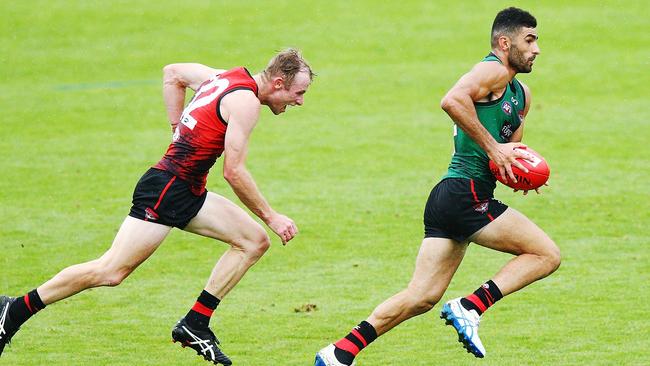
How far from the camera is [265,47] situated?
88.1 ft

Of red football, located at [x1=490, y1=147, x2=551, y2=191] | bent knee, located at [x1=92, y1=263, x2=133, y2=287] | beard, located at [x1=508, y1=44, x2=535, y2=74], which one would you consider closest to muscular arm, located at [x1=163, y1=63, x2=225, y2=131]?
bent knee, located at [x1=92, y1=263, x2=133, y2=287]

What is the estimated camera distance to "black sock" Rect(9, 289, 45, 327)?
27.8 ft

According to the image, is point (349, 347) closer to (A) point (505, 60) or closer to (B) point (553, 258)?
(B) point (553, 258)

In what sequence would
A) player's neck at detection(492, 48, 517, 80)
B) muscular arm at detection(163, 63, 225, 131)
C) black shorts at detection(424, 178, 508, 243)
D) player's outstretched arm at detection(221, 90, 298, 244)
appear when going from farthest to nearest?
muscular arm at detection(163, 63, 225, 131) → player's neck at detection(492, 48, 517, 80) → black shorts at detection(424, 178, 508, 243) → player's outstretched arm at detection(221, 90, 298, 244)

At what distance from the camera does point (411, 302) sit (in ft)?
27.3

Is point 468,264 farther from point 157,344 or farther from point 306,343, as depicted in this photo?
point 157,344

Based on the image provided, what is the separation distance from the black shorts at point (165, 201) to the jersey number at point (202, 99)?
0.44 metres

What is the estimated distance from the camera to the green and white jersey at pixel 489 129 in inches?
329

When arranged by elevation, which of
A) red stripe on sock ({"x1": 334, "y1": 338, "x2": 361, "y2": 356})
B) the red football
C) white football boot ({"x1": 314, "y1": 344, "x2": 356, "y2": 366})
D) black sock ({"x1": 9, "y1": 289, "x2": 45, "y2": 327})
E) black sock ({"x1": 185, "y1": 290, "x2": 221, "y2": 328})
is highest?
the red football

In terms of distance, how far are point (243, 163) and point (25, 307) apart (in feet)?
6.67

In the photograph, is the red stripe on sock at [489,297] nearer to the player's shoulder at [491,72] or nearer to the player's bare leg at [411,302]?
the player's bare leg at [411,302]

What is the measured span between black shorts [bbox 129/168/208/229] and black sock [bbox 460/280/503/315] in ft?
7.23

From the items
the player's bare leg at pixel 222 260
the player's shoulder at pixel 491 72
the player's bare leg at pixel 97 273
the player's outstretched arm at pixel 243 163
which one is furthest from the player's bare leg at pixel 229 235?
the player's shoulder at pixel 491 72

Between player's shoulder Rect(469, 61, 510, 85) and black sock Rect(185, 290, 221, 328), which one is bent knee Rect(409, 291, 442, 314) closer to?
black sock Rect(185, 290, 221, 328)
